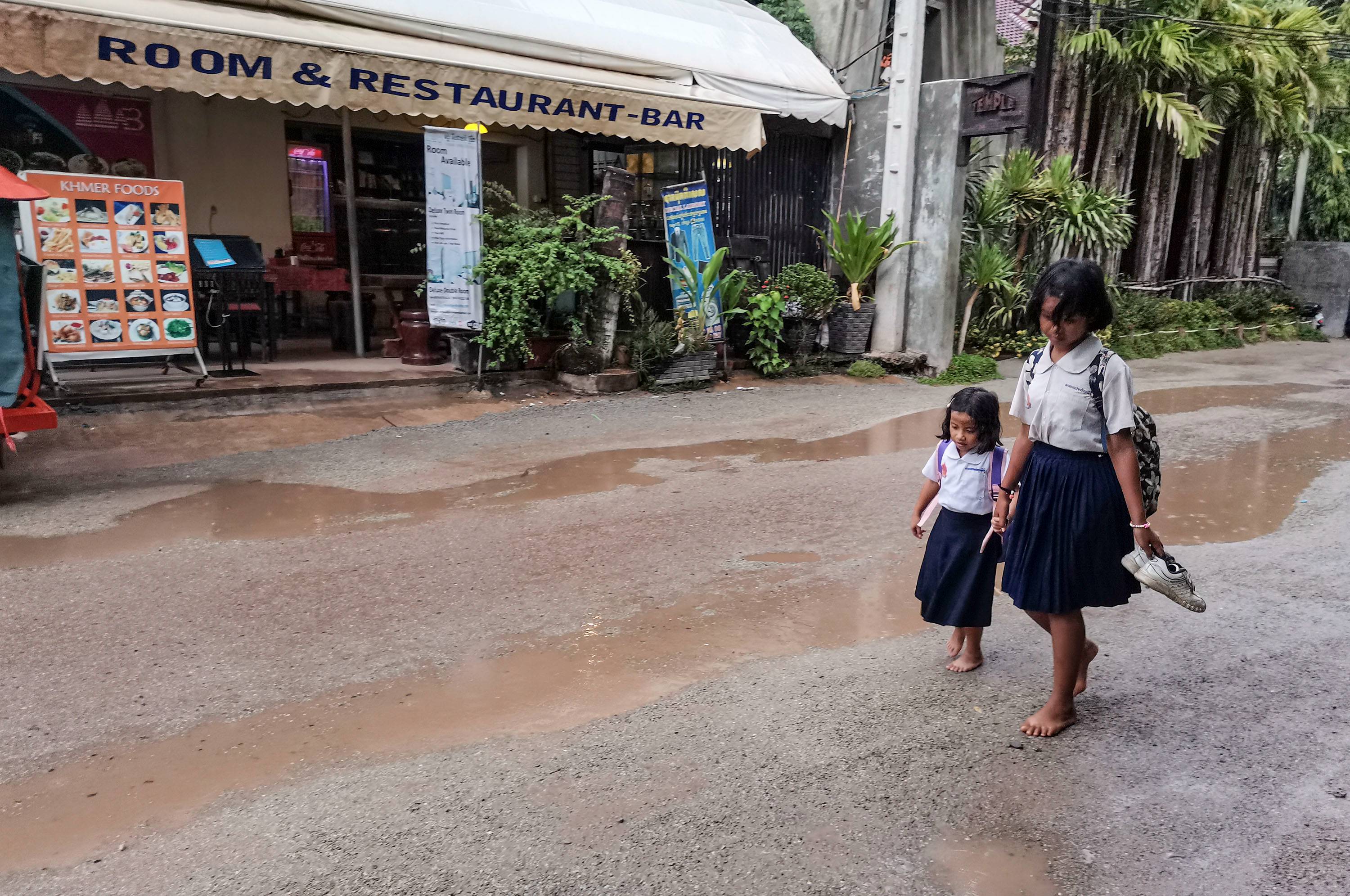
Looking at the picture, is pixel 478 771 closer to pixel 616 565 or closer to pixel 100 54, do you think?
pixel 616 565

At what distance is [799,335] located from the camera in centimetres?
1139

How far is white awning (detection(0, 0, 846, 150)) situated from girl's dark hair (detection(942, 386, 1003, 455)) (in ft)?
22.1

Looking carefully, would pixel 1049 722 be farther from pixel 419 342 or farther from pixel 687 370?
pixel 419 342

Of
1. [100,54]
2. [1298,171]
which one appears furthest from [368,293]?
[1298,171]

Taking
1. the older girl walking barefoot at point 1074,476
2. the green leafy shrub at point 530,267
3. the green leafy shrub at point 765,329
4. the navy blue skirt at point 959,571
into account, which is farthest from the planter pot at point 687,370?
the older girl walking barefoot at point 1074,476

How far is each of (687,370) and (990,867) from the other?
7854mm

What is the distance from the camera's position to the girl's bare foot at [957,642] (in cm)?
400

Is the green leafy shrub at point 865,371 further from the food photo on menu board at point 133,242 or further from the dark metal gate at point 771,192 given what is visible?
the food photo on menu board at point 133,242

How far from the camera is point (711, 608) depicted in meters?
4.59

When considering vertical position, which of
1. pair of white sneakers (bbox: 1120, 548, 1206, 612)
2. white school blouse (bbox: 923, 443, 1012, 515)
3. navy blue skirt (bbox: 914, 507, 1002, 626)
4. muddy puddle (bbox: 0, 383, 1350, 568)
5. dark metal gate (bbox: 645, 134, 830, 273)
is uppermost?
dark metal gate (bbox: 645, 134, 830, 273)

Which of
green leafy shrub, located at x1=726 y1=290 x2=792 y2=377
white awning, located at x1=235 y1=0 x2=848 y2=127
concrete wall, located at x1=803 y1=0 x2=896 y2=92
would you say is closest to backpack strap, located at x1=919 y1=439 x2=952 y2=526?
green leafy shrub, located at x1=726 y1=290 x2=792 y2=377

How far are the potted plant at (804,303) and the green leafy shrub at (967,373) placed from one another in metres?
1.43

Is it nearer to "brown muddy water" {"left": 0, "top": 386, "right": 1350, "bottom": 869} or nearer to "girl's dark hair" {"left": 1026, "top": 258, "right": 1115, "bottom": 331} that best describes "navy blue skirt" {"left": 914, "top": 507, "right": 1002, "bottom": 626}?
"brown muddy water" {"left": 0, "top": 386, "right": 1350, "bottom": 869}

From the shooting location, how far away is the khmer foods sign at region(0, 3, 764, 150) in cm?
712
